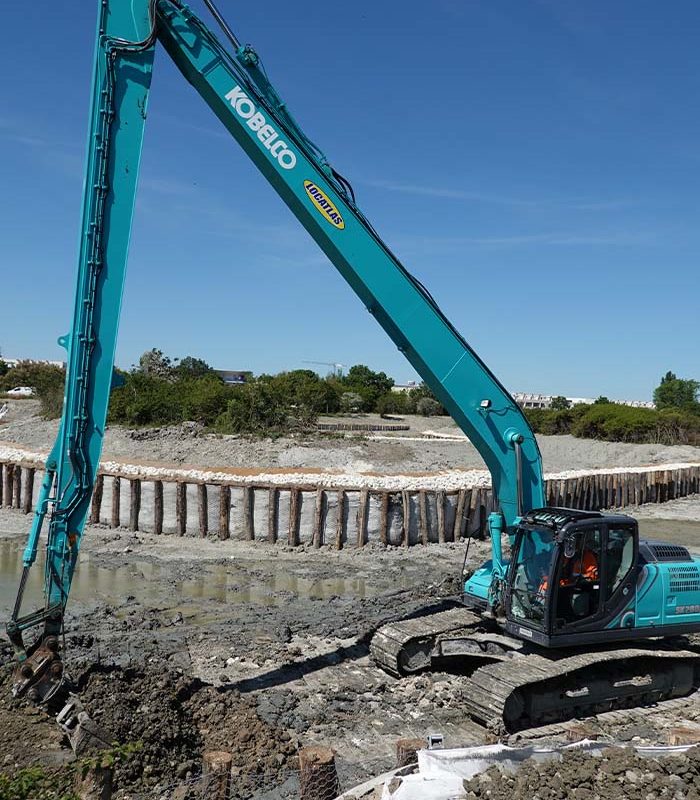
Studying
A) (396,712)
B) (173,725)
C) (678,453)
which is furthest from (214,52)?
(678,453)

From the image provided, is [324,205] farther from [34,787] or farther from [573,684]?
[34,787]

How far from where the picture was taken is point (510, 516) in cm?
963

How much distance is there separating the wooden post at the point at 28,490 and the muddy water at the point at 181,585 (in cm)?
368

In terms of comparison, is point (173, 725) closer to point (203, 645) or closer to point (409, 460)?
point (203, 645)

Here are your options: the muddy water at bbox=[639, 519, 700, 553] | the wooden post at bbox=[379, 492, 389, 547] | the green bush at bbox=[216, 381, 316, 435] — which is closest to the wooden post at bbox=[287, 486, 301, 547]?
the wooden post at bbox=[379, 492, 389, 547]

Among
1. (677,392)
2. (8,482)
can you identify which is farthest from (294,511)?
(677,392)

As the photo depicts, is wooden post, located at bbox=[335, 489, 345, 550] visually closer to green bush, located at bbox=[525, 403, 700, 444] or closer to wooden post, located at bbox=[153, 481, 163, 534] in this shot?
wooden post, located at bbox=[153, 481, 163, 534]

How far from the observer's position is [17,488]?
20.3m

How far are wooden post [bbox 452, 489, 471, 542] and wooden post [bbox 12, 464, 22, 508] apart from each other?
37.3 feet

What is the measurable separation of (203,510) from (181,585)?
3692 mm

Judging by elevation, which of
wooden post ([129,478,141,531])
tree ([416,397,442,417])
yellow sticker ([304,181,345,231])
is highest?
yellow sticker ([304,181,345,231])

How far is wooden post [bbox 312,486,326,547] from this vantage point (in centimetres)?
Result: 1756

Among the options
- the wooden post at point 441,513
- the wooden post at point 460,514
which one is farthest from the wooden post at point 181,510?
the wooden post at point 460,514

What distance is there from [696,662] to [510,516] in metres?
2.94
